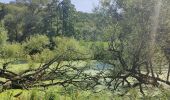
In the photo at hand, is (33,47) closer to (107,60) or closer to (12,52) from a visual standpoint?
(12,52)

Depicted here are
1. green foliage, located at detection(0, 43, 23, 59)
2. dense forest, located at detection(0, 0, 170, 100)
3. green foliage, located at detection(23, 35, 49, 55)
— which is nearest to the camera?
dense forest, located at detection(0, 0, 170, 100)

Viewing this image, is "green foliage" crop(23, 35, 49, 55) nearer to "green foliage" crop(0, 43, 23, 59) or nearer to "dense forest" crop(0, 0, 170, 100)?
"dense forest" crop(0, 0, 170, 100)

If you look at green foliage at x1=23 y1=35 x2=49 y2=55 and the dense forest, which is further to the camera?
green foliage at x1=23 y1=35 x2=49 y2=55

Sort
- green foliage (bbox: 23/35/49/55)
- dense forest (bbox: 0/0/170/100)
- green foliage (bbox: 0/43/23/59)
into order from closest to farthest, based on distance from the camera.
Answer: dense forest (bbox: 0/0/170/100)
green foliage (bbox: 0/43/23/59)
green foliage (bbox: 23/35/49/55)

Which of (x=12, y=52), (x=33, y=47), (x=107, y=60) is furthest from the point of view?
(x=33, y=47)

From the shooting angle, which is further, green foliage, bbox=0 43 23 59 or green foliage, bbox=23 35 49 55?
green foliage, bbox=23 35 49 55

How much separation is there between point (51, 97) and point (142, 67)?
415cm

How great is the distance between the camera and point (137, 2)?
10633 millimetres

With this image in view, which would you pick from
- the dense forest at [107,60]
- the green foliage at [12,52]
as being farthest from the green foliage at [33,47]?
the green foliage at [12,52]

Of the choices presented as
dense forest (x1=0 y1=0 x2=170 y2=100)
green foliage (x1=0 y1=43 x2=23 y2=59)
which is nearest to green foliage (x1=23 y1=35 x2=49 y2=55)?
dense forest (x1=0 y1=0 x2=170 y2=100)

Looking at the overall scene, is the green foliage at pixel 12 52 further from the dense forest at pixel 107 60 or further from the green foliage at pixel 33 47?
the green foliage at pixel 33 47

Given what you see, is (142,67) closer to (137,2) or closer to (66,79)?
(137,2)

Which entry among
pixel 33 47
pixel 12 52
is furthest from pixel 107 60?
pixel 12 52

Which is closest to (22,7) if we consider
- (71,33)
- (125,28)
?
(71,33)
